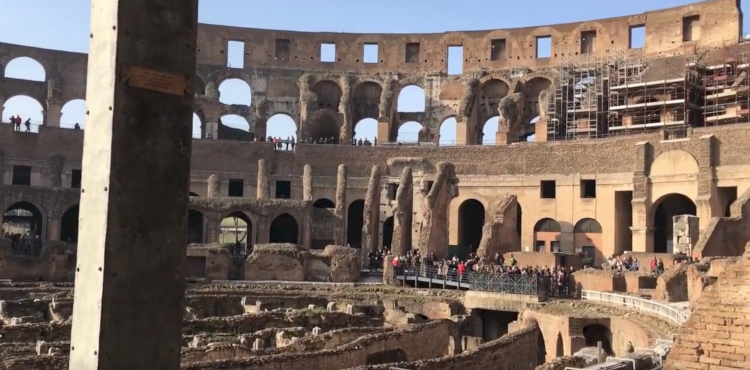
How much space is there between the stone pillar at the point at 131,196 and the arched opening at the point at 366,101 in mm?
47075

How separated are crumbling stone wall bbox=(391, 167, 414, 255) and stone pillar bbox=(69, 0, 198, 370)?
3144cm

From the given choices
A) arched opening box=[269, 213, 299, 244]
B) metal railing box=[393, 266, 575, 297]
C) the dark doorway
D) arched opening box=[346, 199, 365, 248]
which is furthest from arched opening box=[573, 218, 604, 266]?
the dark doorway

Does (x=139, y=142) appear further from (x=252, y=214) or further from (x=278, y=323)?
(x=252, y=214)

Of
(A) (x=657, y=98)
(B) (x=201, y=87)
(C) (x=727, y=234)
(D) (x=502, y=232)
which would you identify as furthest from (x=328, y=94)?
(C) (x=727, y=234)

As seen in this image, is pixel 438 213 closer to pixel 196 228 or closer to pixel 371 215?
pixel 371 215

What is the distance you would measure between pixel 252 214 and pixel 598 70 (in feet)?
73.8

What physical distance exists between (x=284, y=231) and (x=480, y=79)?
16418 mm

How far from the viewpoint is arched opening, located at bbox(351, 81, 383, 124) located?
51.0 meters

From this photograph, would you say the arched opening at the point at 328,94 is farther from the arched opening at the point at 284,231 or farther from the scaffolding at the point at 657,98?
the scaffolding at the point at 657,98

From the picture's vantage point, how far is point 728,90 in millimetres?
37031

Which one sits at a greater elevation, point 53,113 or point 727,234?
point 53,113

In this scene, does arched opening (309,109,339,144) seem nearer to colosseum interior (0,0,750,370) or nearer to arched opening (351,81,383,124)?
colosseum interior (0,0,750,370)

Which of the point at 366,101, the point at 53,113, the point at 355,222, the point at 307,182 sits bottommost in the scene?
the point at 355,222

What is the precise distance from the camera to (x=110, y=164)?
374 cm
